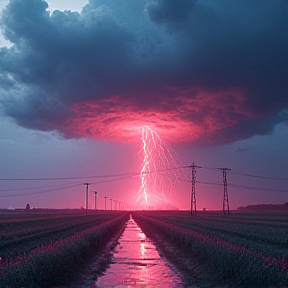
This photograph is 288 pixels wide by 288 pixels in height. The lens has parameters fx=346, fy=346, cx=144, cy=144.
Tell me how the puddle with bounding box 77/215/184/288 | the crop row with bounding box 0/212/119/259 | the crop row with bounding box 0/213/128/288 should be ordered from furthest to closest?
1. the crop row with bounding box 0/212/119/259
2. the puddle with bounding box 77/215/184/288
3. the crop row with bounding box 0/213/128/288

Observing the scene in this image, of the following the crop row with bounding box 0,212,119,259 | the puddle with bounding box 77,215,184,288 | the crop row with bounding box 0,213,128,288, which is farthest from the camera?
the crop row with bounding box 0,212,119,259

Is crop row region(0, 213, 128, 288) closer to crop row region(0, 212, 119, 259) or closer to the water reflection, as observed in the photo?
the water reflection

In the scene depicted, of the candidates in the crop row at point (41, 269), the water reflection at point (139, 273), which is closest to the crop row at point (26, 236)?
the crop row at point (41, 269)

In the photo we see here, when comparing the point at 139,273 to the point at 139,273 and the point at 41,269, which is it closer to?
the point at 139,273

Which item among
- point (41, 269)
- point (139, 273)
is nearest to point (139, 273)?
point (139, 273)

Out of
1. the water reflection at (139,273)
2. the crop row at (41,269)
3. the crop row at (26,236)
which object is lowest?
the crop row at (26,236)

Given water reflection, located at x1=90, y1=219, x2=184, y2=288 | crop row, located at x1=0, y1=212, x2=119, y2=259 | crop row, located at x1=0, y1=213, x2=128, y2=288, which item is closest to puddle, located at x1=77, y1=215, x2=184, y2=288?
water reflection, located at x1=90, y1=219, x2=184, y2=288

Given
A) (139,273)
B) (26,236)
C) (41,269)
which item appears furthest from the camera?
(26,236)

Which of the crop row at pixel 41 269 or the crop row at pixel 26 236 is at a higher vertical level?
the crop row at pixel 41 269

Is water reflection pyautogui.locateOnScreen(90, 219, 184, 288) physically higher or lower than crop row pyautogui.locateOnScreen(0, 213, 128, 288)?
lower

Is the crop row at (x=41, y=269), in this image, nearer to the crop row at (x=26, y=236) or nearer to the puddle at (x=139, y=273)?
the puddle at (x=139, y=273)

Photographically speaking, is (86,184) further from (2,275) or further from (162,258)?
(2,275)

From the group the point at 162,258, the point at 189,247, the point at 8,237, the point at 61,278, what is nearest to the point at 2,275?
the point at 61,278

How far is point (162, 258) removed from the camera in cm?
1970
